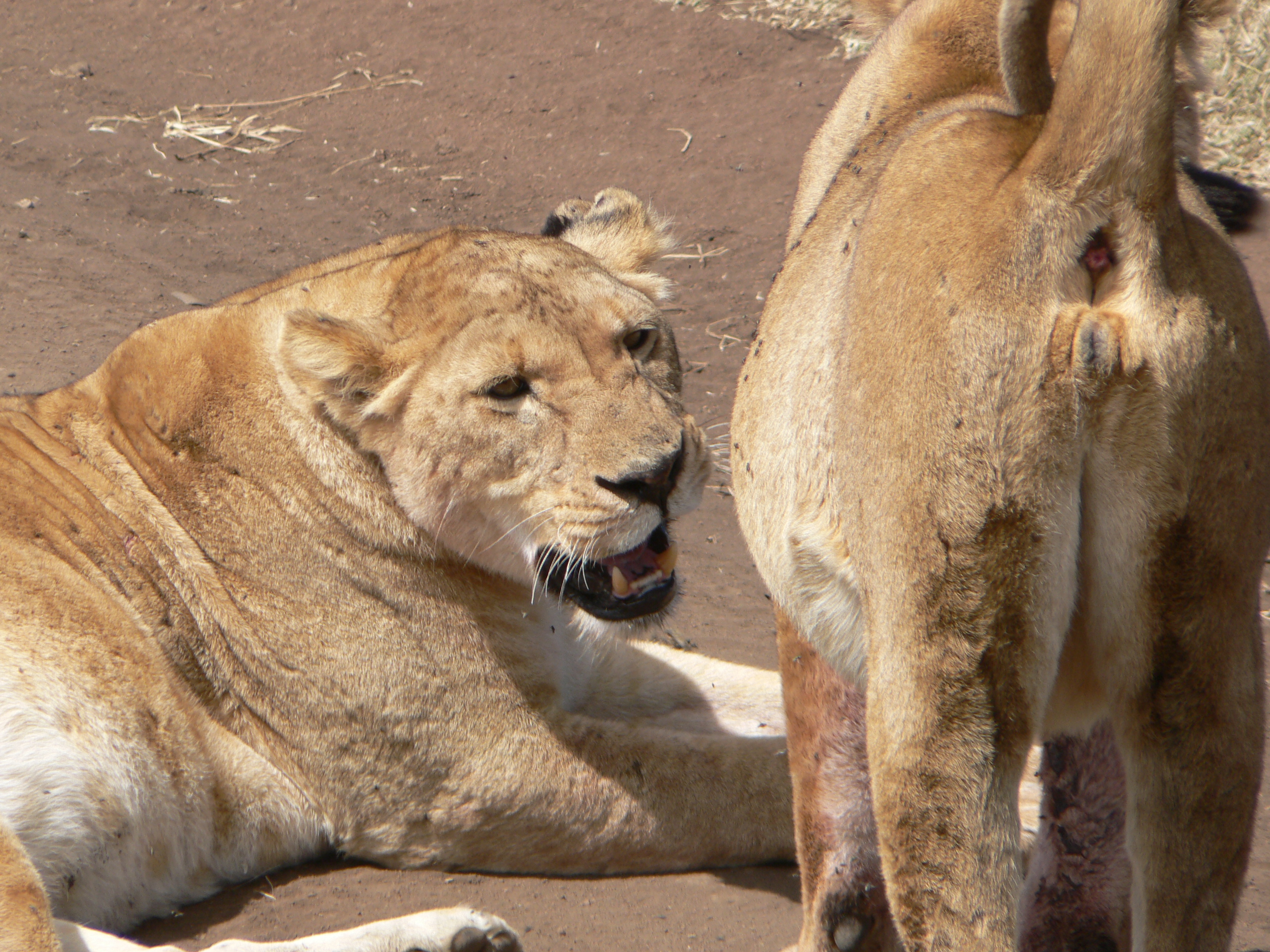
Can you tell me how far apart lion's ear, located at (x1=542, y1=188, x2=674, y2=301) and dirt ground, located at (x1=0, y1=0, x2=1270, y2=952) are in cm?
135

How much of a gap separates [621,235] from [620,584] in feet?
3.53

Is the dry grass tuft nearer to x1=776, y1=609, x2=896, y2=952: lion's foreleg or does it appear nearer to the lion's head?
the lion's head

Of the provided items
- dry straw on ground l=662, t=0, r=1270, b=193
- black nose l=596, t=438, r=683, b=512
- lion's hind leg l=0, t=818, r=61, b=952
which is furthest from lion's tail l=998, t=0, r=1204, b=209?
dry straw on ground l=662, t=0, r=1270, b=193

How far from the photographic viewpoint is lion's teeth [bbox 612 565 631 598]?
3.25 meters

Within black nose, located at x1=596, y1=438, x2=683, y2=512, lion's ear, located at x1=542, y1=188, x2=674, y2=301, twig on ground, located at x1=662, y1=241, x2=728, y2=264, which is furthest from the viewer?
twig on ground, located at x1=662, y1=241, x2=728, y2=264

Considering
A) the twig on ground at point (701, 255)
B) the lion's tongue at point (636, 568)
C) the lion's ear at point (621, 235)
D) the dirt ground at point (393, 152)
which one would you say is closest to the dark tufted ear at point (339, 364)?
the lion's tongue at point (636, 568)

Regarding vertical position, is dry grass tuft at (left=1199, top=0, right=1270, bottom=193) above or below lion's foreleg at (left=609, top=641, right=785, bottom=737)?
above

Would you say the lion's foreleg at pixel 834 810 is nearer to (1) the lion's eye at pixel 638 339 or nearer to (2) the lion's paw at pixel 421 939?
(2) the lion's paw at pixel 421 939

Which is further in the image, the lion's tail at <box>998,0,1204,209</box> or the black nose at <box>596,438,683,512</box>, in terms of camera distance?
the black nose at <box>596,438,683,512</box>

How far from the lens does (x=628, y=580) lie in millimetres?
3273

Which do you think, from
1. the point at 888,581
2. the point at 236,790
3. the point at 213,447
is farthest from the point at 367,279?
the point at 888,581

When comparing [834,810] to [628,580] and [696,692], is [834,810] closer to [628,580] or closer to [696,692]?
[628,580]

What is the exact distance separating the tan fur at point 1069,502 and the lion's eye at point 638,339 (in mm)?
1419

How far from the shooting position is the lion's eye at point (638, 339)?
130 inches
